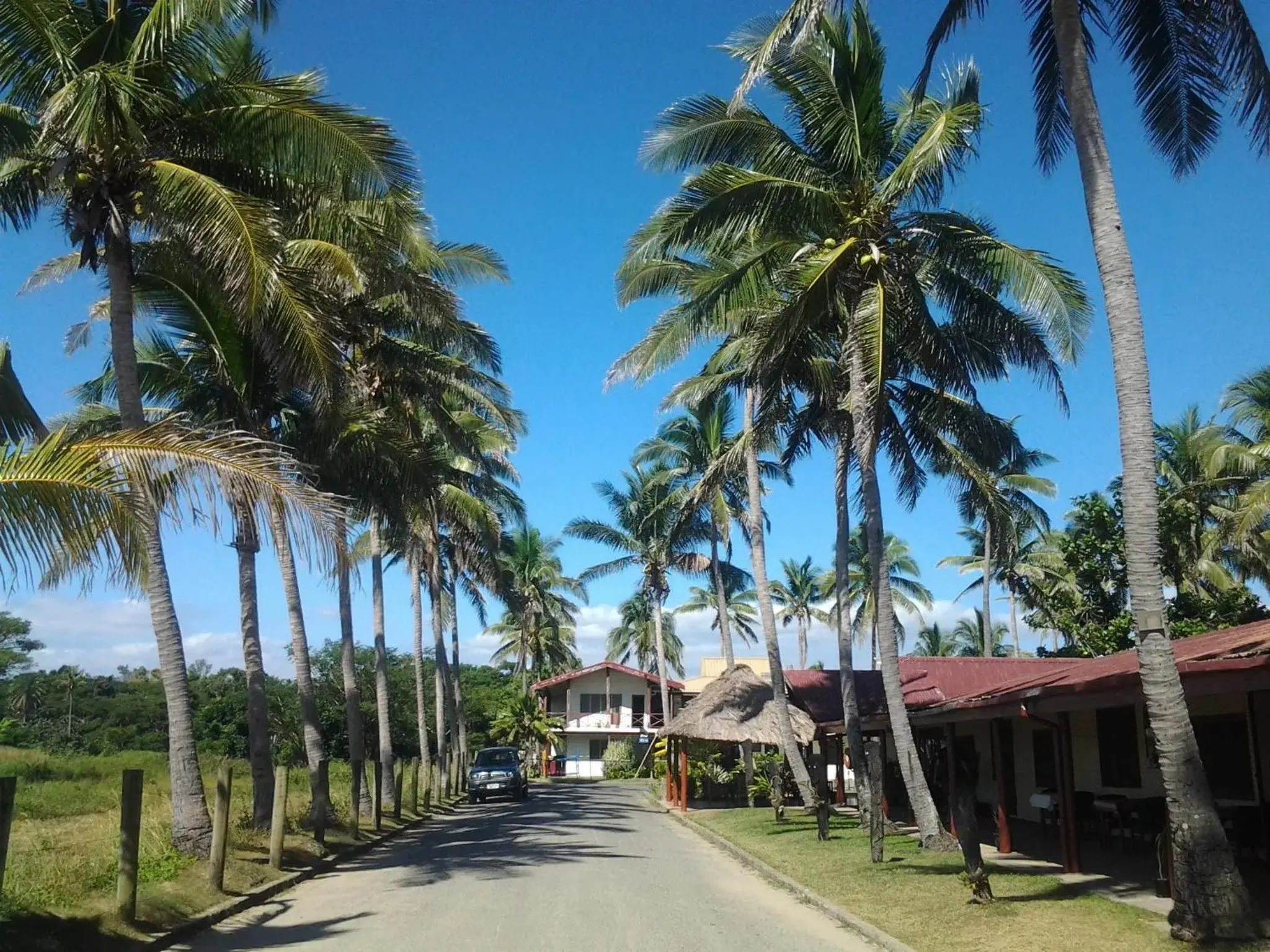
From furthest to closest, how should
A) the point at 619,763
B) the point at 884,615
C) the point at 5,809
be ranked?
the point at 619,763
the point at 884,615
the point at 5,809

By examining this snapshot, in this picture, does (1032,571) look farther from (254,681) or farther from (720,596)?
(254,681)

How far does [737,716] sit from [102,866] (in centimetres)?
1841

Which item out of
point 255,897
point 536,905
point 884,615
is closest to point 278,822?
point 255,897

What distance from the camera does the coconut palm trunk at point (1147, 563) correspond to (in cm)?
823

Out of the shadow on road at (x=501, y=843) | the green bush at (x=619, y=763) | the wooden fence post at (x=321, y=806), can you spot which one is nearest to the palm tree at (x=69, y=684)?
the green bush at (x=619, y=763)

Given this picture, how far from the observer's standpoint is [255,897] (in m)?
12.1

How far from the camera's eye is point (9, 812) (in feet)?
25.0

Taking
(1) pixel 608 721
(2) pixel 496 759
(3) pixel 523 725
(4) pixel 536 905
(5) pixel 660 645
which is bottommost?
(1) pixel 608 721

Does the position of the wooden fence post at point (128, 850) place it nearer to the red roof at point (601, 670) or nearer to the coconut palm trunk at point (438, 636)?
the coconut palm trunk at point (438, 636)

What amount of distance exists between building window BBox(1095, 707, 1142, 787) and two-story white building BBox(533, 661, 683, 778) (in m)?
38.7

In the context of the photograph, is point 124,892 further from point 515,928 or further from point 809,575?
point 809,575

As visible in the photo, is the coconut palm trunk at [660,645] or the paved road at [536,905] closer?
the paved road at [536,905]

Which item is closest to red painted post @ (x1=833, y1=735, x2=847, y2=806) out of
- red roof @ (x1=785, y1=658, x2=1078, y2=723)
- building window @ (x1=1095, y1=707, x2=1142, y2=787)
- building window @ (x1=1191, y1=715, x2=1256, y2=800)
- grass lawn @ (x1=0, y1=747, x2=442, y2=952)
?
red roof @ (x1=785, y1=658, x2=1078, y2=723)

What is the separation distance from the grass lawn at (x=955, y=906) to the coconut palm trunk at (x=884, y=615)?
21.0 inches
